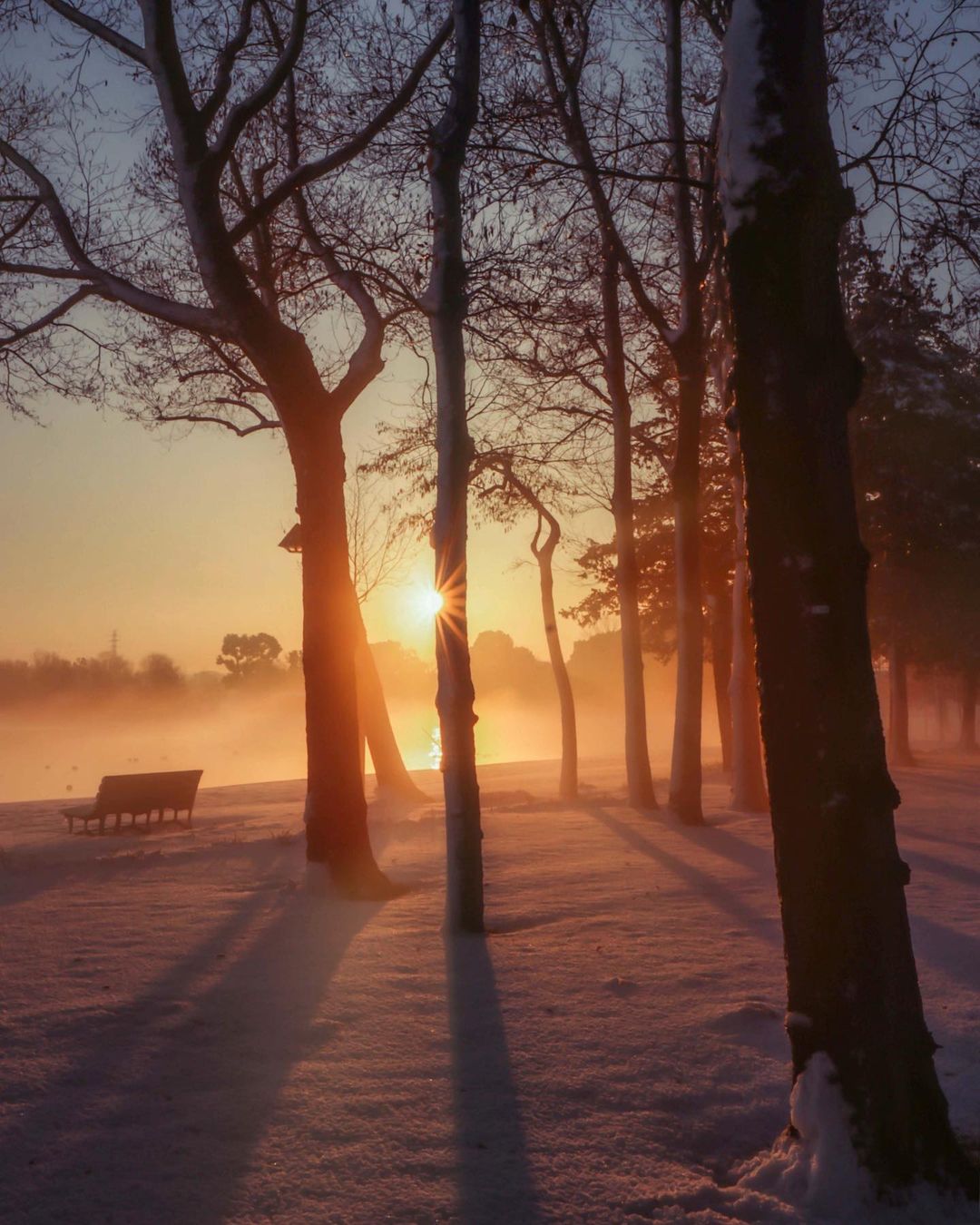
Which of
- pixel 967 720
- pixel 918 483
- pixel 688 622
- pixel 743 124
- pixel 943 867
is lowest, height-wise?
pixel 943 867

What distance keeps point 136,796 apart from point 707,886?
10749 mm

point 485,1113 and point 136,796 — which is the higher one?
point 136,796

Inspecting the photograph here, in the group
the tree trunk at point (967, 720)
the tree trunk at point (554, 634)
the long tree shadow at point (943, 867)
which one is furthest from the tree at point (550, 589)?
the tree trunk at point (967, 720)

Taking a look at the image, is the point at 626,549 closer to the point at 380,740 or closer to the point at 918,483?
the point at 380,740

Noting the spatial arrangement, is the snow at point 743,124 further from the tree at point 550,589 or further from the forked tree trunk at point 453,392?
the tree at point 550,589

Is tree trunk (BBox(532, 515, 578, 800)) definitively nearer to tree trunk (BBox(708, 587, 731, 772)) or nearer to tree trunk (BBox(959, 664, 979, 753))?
tree trunk (BBox(708, 587, 731, 772))

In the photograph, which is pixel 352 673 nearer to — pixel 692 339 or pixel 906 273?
pixel 906 273

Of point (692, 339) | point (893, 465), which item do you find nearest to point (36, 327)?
point (692, 339)

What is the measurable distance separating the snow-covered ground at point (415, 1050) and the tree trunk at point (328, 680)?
22.3 inches

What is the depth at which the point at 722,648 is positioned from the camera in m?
29.1

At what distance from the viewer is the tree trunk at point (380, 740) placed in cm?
2225

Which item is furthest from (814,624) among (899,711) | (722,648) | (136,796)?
(899,711)

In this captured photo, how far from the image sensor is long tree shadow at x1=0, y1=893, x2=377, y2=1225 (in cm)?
368

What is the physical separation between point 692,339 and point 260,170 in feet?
20.6
